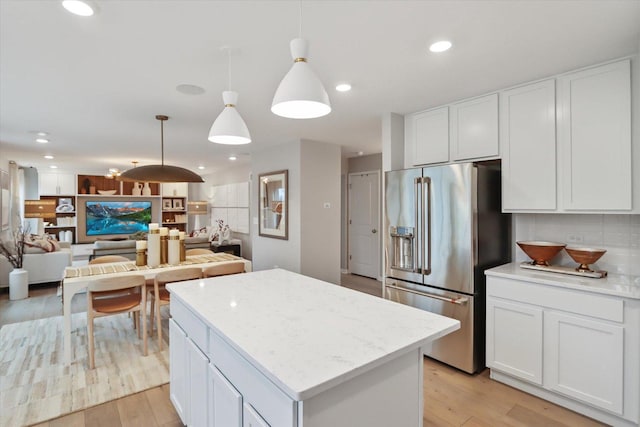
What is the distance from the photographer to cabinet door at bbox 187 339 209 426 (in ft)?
5.32

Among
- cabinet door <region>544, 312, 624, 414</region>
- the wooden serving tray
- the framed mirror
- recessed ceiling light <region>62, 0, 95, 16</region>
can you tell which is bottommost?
cabinet door <region>544, 312, 624, 414</region>

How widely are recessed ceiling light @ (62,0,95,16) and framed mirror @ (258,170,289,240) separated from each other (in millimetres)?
3381

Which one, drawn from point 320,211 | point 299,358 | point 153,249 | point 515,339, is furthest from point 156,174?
point 515,339

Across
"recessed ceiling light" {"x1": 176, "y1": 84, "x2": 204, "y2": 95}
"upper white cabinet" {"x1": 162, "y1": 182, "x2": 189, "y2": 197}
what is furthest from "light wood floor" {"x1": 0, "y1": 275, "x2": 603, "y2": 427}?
"upper white cabinet" {"x1": 162, "y1": 182, "x2": 189, "y2": 197}

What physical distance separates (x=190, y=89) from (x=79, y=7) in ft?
3.84

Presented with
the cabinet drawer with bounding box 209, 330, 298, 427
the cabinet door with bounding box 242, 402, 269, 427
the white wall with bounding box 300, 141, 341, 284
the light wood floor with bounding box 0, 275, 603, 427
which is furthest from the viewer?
the white wall with bounding box 300, 141, 341, 284

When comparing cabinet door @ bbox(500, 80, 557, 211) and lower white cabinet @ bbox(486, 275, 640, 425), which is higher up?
cabinet door @ bbox(500, 80, 557, 211)

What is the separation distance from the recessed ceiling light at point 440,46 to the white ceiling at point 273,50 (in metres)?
0.04

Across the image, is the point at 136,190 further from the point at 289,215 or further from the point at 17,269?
the point at 289,215

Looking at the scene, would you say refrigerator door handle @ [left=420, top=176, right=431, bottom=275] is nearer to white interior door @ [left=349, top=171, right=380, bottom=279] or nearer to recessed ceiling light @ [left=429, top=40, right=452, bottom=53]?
recessed ceiling light @ [left=429, top=40, right=452, bottom=53]

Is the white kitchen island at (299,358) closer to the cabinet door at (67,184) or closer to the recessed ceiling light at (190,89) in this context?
the recessed ceiling light at (190,89)

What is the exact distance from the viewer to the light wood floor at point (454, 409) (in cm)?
217

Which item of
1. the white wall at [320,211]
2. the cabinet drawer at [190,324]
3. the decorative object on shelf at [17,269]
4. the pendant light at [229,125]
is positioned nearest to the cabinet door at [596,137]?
the pendant light at [229,125]

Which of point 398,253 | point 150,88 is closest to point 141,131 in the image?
point 150,88
